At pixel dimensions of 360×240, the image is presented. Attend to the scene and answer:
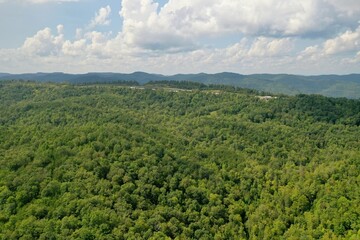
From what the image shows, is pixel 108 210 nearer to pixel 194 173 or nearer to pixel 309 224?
pixel 194 173

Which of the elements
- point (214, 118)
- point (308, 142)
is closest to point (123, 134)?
point (214, 118)

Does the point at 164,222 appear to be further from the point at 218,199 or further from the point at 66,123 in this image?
the point at 66,123

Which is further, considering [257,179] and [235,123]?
[235,123]

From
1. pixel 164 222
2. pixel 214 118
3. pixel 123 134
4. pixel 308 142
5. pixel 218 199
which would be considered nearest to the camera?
pixel 164 222

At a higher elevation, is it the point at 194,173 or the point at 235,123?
the point at 235,123

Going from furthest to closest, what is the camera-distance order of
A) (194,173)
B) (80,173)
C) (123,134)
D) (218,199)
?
(123,134), (194,173), (218,199), (80,173)

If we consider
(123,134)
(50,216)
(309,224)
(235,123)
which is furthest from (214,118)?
(50,216)

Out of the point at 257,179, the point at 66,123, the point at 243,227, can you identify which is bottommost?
the point at 243,227
